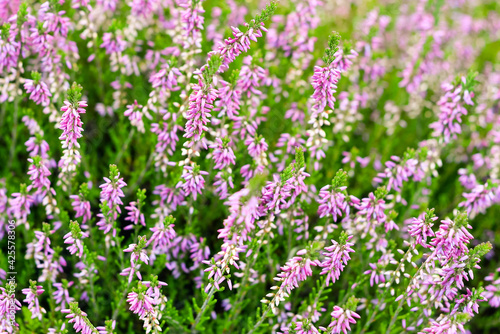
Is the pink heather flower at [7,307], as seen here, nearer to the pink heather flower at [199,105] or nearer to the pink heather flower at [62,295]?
the pink heather flower at [62,295]

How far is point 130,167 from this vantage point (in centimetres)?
619

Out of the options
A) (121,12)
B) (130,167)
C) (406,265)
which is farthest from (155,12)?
(406,265)

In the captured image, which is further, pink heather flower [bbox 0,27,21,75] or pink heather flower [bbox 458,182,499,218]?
pink heather flower [bbox 458,182,499,218]

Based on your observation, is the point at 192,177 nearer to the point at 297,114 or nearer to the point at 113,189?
the point at 113,189

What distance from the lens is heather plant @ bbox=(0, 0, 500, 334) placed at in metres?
3.81

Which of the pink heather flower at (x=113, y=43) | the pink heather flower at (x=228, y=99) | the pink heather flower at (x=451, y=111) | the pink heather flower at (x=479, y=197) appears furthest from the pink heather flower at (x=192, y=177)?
the pink heather flower at (x=479, y=197)

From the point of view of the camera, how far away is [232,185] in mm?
4445

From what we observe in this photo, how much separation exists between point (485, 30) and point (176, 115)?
7708mm

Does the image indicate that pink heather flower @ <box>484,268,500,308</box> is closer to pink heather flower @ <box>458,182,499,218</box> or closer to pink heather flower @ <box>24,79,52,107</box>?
pink heather flower @ <box>458,182,499,218</box>

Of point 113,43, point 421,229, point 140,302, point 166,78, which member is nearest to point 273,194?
point 421,229

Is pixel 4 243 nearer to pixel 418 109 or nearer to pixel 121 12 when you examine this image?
pixel 121 12

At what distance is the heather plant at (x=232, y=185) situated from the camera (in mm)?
3809

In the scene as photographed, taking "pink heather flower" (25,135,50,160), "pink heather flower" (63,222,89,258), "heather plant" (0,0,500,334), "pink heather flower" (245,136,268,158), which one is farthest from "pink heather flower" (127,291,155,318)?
"pink heather flower" (25,135,50,160)

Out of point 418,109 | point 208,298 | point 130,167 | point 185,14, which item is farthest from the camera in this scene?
point 418,109
